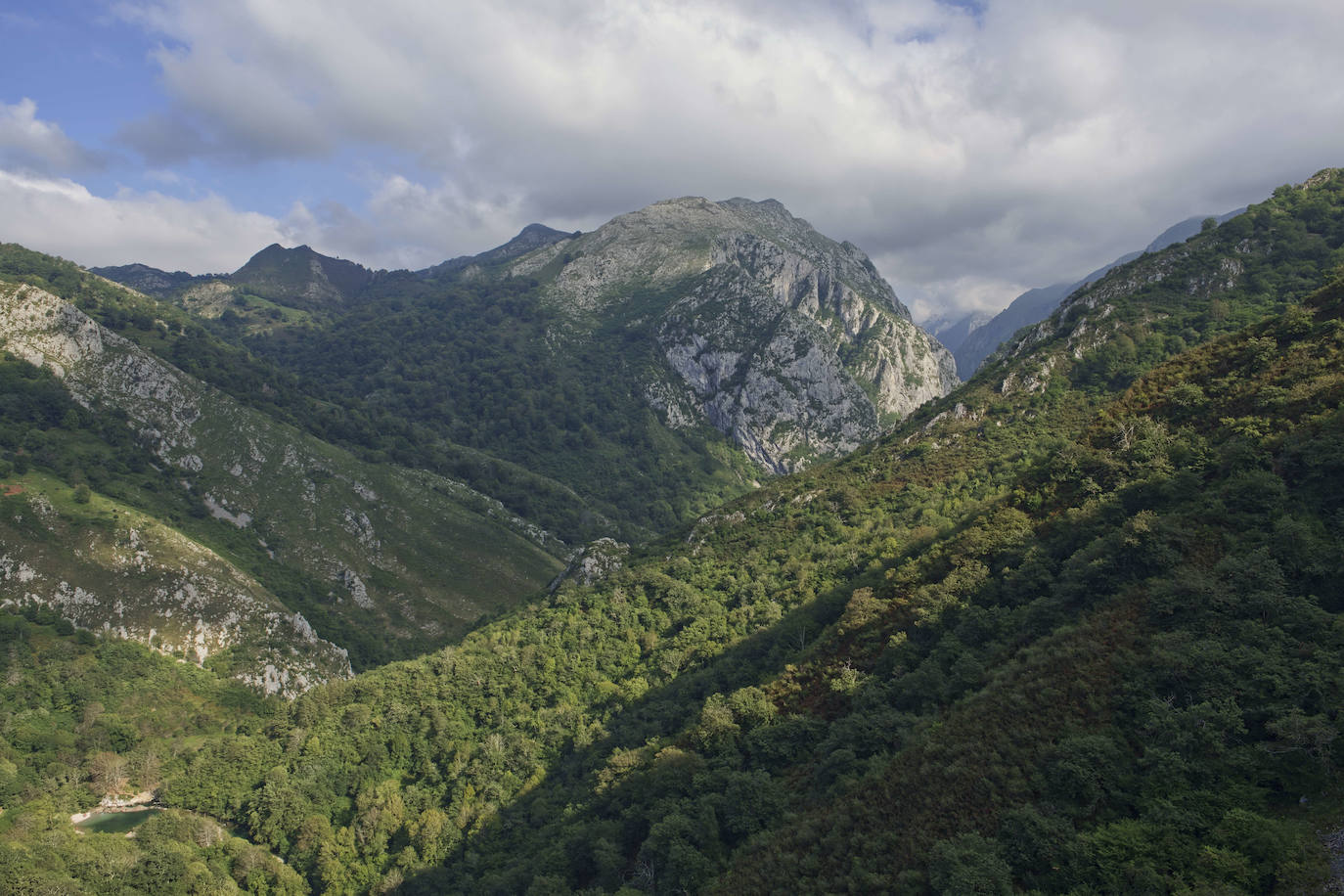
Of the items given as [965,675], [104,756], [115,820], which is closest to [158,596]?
[104,756]

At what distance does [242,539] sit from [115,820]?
73616 millimetres

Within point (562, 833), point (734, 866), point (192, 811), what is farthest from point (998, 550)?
point (192, 811)

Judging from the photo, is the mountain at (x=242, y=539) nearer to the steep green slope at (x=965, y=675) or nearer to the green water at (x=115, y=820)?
the green water at (x=115, y=820)

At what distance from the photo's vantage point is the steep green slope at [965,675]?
28.4 metres

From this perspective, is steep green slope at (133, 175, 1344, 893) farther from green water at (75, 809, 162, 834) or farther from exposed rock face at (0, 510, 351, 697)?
exposed rock face at (0, 510, 351, 697)

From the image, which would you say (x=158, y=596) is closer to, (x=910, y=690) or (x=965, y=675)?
(x=910, y=690)

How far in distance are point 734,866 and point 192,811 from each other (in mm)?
75811

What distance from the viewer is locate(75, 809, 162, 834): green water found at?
79.8 metres

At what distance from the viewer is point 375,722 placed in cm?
8838

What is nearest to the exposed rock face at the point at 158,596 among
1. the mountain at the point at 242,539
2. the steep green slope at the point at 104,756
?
the mountain at the point at 242,539

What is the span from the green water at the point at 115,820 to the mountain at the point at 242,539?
1254 inches

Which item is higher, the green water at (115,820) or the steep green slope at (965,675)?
the steep green slope at (965,675)

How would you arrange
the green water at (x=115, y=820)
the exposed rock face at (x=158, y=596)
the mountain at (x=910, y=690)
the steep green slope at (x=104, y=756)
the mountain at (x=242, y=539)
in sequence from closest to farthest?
the mountain at (x=910, y=690), the steep green slope at (x=104, y=756), the green water at (x=115, y=820), the exposed rock face at (x=158, y=596), the mountain at (x=242, y=539)

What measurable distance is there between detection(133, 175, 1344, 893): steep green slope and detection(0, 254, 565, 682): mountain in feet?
127
